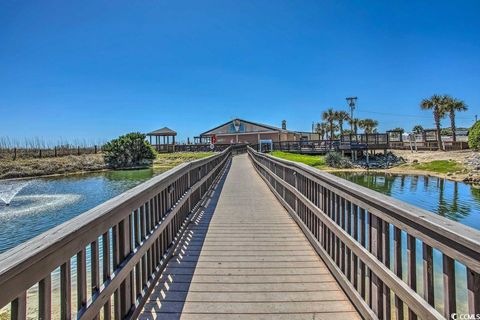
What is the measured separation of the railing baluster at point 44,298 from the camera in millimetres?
1278

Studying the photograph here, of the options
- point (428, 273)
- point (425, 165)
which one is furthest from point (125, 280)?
point (425, 165)

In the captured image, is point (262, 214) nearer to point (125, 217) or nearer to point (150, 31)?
point (125, 217)

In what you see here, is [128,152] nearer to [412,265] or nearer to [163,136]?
[163,136]

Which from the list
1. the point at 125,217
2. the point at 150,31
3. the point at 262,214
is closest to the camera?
the point at 125,217

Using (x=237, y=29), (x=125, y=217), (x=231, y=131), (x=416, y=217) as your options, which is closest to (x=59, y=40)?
(x=237, y=29)

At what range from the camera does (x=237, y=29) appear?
20000 millimetres

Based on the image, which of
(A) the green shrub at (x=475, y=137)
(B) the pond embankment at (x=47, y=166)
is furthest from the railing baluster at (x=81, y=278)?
(A) the green shrub at (x=475, y=137)

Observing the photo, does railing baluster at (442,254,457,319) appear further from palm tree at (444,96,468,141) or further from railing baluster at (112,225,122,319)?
palm tree at (444,96,468,141)

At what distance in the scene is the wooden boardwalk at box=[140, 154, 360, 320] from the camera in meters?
2.49

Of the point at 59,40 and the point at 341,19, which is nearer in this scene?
the point at 341,19

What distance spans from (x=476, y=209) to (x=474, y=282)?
1203cm

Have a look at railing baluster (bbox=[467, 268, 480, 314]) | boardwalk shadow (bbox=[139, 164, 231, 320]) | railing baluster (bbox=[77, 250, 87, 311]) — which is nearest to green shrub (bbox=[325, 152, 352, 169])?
boardwalk shadow (bbox=[139, 164, 231, 320])

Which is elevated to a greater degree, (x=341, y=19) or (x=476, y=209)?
(x=341, y=19)

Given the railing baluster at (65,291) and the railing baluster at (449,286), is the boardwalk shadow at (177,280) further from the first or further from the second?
the railing baluster at (449,286)
